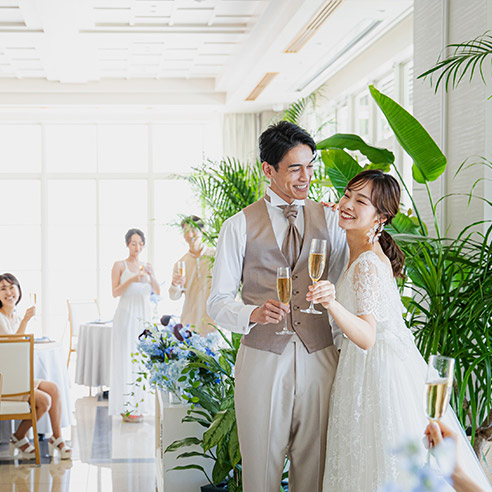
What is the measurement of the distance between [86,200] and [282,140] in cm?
890

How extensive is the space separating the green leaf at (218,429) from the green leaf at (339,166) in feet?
4.02

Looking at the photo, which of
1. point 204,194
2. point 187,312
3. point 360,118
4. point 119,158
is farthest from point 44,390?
point 119,158

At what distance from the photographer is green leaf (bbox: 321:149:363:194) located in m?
3.37

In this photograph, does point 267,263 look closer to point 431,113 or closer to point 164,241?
point 431,113

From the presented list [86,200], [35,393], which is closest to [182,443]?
[35,393]

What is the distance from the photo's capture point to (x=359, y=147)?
3.18 metres

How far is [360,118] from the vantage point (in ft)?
25.7

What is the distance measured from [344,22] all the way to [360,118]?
6.72 ft

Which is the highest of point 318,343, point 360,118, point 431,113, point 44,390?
point 360,118

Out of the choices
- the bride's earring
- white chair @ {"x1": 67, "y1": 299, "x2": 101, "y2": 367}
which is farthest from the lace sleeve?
white chair @ {"x1": 67, "y1": 299, "x2": 101, "y2": 367}

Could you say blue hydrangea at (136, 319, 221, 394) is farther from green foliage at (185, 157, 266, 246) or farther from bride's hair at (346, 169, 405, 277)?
green foliage at (185, 157, 266, 246)

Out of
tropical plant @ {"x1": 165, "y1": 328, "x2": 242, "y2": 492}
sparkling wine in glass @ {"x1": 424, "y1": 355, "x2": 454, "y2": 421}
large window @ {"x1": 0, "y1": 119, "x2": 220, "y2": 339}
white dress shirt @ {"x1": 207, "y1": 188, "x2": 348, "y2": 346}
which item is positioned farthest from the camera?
large window @ {"x1": 0, "y1": 119, "x2": 220, "y2": 339}

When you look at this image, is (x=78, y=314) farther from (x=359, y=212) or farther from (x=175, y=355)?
(x=359, y=212)

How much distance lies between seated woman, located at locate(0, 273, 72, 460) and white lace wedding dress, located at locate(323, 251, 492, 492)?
11.2 feet
